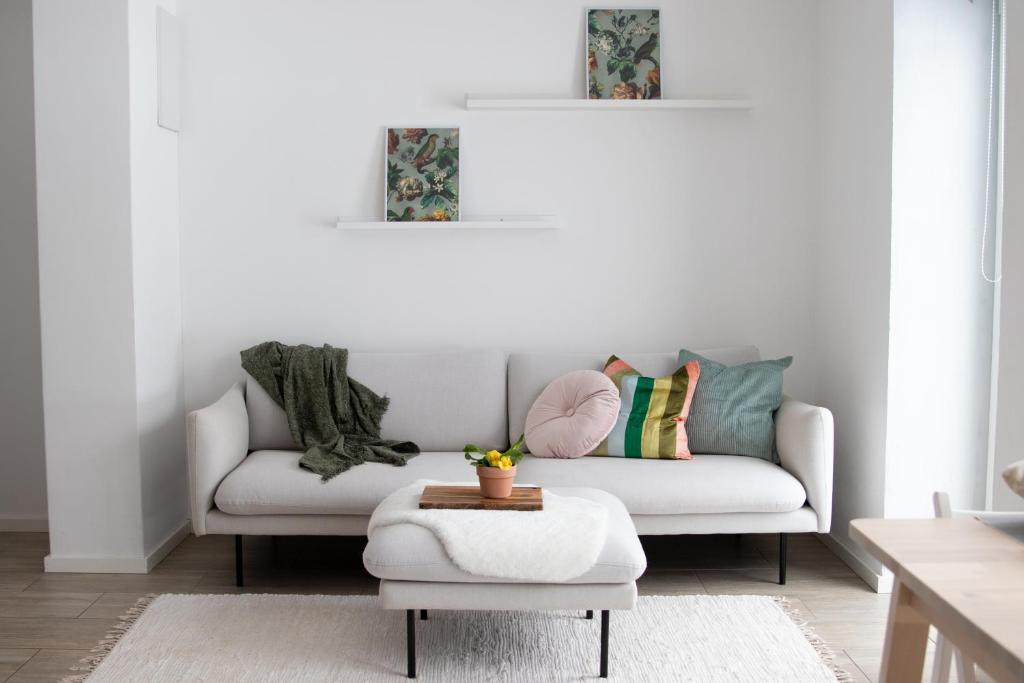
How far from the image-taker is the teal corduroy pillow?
365 centimetres

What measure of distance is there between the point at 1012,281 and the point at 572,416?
1.63 m

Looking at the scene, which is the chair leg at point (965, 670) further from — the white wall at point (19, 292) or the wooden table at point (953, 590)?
the white wall at point (19, 292)

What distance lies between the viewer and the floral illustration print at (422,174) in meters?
4.12

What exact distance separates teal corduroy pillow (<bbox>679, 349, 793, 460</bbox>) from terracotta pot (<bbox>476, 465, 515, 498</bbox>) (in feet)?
3.67

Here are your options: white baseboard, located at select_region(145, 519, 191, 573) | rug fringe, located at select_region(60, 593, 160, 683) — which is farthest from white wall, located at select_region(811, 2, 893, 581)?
white baseboard, located at select_region(145, 519, 191, 573)

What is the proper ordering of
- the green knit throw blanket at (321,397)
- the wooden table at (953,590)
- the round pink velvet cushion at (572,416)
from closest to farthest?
the wooden table at (953,590) → the round pink velvet cushion at (572,416) → the green knit throw blanket at (321,397)

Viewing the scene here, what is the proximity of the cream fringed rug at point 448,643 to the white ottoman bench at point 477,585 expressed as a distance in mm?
228

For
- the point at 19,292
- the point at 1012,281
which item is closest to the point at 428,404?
the point at 19,292

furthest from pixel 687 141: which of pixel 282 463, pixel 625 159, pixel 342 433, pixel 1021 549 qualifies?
pixel 1021 549

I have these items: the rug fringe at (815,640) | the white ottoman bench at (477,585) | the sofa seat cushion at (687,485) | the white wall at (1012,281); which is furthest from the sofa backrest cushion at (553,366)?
the white ottoman bench at (477,585)

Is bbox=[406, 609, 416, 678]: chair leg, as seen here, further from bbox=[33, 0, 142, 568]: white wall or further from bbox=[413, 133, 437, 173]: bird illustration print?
Answer: bbox=[413, 133, 437, 173]: bird illustration print

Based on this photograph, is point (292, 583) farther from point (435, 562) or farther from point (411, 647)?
point (435, 562)

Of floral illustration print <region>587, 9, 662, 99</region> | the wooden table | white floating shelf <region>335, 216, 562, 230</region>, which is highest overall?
floral illustration print <region>587, 9, 662, 99</region>

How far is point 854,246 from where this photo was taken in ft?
12.3
